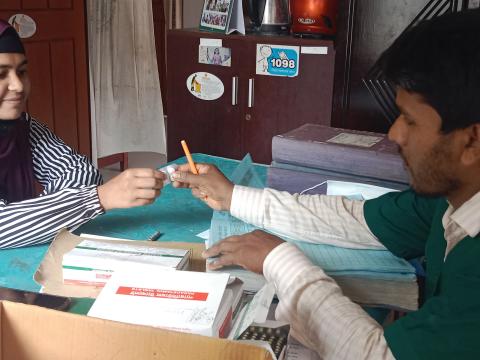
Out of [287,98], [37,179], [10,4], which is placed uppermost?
[10,4]

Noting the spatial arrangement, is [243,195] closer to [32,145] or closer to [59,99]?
[32,145]

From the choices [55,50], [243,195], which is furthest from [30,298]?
[55,50]

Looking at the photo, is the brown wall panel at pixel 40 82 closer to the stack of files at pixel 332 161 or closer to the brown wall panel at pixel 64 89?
the brown wall panel at pixel 64 89

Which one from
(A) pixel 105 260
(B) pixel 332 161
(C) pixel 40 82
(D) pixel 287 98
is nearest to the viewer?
(A) pixel 105 260

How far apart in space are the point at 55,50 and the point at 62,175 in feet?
6.68

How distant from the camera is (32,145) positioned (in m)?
1.80

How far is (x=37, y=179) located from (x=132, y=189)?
0.61 metres

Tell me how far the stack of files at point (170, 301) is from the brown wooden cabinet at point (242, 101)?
1.47m

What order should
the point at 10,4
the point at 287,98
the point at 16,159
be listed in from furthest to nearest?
the point at 10,4 < the point at 287,98 < the point at 16,159

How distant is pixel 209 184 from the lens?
4.45ft

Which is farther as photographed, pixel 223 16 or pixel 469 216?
pixel 223 16

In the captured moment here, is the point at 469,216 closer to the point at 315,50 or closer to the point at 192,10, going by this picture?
the point at 315,50

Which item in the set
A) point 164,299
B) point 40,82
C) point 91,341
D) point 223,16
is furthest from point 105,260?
point 40,82

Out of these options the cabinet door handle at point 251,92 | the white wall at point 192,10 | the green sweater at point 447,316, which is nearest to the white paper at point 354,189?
the green sweater at point 447,316
